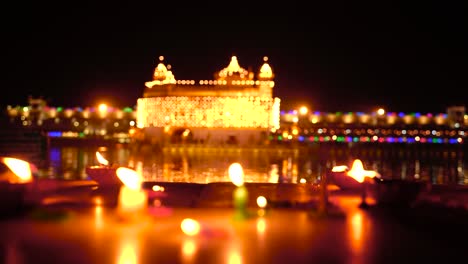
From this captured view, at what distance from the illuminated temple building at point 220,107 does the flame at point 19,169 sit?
5996cm

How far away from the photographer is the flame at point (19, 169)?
1255 centimetres

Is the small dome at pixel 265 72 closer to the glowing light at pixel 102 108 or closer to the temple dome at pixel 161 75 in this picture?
the temple dome at pixel 161 75

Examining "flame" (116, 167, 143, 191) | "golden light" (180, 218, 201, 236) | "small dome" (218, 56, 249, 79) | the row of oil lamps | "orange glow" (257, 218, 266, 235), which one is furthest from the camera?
"small dome" (218, 56, 249, 79)

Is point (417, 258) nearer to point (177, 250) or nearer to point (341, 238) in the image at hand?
point (341, 238)

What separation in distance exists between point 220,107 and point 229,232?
2587 inches

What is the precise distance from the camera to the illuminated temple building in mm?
75062

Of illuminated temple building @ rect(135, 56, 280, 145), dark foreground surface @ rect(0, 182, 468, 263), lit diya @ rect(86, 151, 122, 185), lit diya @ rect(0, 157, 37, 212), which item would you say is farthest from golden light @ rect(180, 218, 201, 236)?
illuminated temple building @ rect(135, 56, 280, 145)

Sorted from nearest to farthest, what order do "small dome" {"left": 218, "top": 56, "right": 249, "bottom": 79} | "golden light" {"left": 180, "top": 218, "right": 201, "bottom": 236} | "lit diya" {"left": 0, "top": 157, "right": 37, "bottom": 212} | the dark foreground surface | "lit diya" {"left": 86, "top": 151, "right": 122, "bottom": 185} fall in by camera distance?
the dark foreground surface, "golden light" {"left": 180, "top": 218, "right": 201, "bottom": 236}, "lit diya" {"left": 0, "top": 157, "right": 37, "bottom": 212}, "lit diya" {"left": 86, "top": 151, "right": 122, "bottom": 185}, "small dome" {"left": 218, "top": 56, "right": 249, "bottom": 79}

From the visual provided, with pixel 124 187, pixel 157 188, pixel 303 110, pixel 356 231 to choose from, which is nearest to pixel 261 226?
pixel 356 231

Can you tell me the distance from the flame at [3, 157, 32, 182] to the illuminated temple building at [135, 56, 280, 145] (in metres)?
60.0

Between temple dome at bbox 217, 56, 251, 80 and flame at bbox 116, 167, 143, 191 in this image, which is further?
temple dome at bbox 217, 56, 251, 80

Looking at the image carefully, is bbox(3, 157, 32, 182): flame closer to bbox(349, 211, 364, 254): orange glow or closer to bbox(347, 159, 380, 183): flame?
bbox(349, 211, 364, 254): orange glow

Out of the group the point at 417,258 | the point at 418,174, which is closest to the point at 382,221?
the point at 417,258

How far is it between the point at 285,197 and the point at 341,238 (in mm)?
5149
